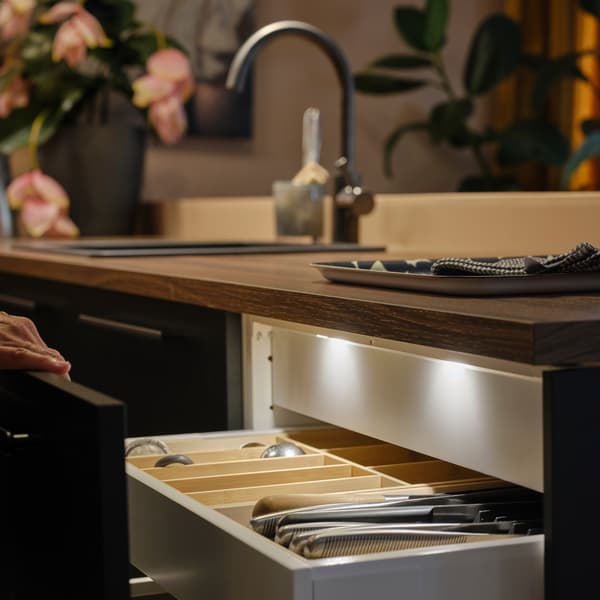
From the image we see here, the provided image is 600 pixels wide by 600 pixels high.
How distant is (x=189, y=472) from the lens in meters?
1.11

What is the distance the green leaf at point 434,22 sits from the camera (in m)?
3.40

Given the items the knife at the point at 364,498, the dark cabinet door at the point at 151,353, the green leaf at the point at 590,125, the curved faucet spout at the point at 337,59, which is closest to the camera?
the knife at the point at 364,498

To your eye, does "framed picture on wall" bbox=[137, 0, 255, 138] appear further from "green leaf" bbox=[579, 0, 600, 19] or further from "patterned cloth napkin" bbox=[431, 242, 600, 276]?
"patterned cloth napkin" bbox=[431, 242, 600, 276]

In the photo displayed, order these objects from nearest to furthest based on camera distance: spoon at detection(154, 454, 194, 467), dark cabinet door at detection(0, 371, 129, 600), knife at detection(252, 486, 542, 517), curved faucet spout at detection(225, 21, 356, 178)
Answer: dark cabinet door at detection(0, 371, 129, 600) < knife at detection(252, 486, 542, 517) < spoon at detection(154, 454, 194, 467) < curved faucet spout at detection(225, 21, 356, 178)

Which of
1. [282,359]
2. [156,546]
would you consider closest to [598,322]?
[156,546]

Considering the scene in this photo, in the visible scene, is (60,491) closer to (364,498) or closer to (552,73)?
(364,498)

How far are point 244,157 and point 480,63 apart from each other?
2.81ft

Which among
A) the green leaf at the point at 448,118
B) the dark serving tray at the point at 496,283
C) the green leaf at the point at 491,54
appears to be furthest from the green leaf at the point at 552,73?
the dark serving tray at the point at 496,283

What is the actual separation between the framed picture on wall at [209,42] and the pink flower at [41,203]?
1.89 ft

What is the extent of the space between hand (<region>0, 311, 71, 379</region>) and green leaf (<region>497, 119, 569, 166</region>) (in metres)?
2.76

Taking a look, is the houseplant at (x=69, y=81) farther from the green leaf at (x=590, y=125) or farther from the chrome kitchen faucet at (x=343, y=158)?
the green leaf at (x=590, y=125)

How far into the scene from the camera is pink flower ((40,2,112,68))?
2.46 metres

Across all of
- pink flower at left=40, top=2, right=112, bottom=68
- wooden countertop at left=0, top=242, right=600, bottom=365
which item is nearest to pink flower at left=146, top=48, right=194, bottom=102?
pink flower at left=40, top=2, right=112, bottom=68

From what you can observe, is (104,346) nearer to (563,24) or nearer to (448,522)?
(448,522)
